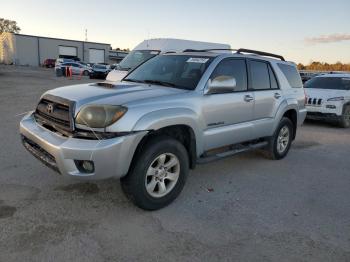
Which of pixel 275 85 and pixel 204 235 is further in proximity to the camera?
pixel 275 85

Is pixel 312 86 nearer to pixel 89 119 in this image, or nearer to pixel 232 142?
pixel 232 142

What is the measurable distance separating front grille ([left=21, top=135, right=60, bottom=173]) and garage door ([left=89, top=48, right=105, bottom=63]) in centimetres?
6838

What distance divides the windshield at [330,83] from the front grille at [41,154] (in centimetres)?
969

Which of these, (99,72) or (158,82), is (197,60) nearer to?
(158,82)

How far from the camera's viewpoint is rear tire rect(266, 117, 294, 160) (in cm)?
620

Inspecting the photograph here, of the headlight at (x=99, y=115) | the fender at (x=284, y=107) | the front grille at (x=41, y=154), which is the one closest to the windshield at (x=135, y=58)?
the fender at (x=284, y=107)

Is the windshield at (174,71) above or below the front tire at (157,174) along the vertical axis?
above

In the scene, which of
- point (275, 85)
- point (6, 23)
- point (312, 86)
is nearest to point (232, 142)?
point (275, 85)

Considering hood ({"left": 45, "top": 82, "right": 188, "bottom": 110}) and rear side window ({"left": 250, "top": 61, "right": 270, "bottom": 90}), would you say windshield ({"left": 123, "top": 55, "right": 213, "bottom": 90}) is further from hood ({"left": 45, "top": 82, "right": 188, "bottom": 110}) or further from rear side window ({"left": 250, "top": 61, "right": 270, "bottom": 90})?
rear side window ({"left": 250, "top": 61, "right": 270, "bottom": 90})

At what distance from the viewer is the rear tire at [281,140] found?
20.4 ft

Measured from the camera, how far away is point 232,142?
16.6 feet

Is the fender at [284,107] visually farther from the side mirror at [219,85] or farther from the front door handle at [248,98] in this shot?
the side mirror at [219,85]

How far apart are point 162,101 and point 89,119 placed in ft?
2.79

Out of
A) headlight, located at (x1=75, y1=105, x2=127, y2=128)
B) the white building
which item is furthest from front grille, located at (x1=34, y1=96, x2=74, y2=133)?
the white building
